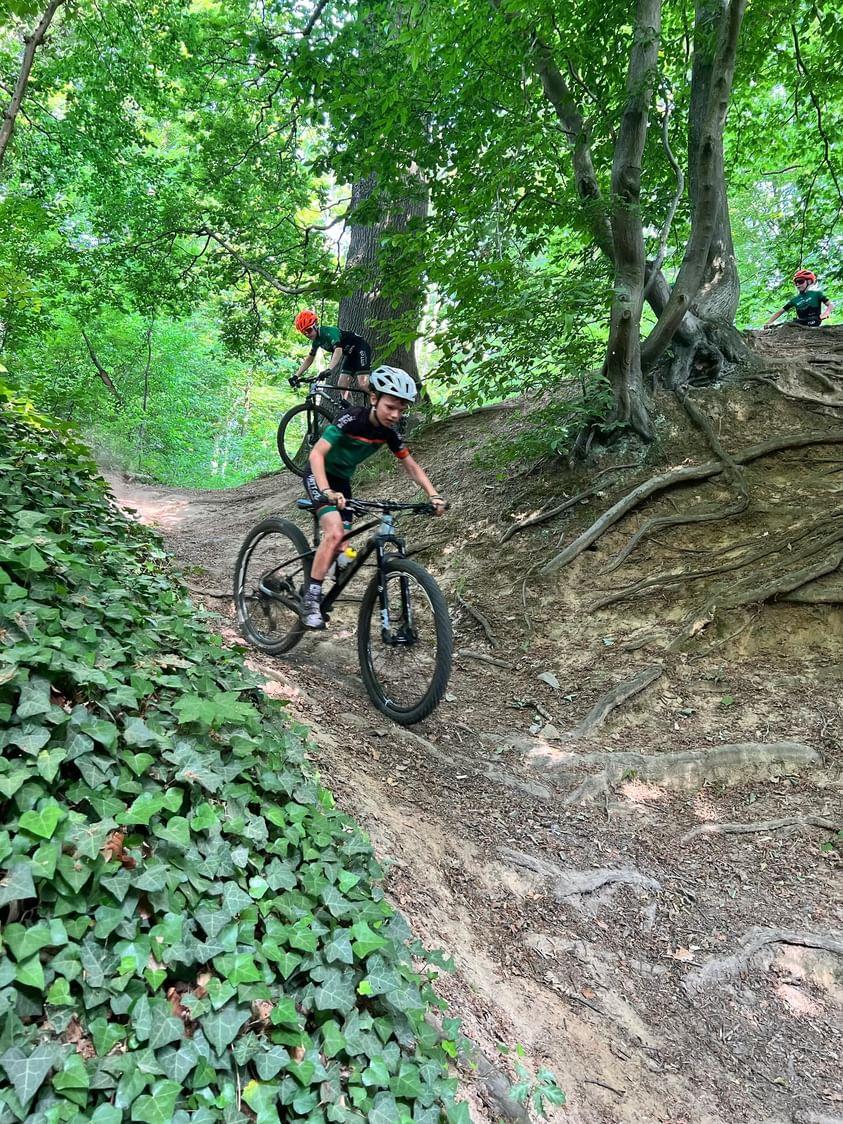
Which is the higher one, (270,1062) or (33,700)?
(33,700)

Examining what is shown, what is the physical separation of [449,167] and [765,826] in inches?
246

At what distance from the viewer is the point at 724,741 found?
4.29m

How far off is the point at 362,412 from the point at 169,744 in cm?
283

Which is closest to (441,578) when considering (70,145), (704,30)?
(704,30)

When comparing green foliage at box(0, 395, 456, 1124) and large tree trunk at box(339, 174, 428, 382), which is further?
large tree trunk at box(339, 174, 428, 382)

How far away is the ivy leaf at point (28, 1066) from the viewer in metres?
1.30

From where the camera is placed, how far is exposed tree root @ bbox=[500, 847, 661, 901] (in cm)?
326

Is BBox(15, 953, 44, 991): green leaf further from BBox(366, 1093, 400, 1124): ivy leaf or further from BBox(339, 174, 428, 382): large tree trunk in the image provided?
BBox(339, 174, 428, 382): large tree trunk

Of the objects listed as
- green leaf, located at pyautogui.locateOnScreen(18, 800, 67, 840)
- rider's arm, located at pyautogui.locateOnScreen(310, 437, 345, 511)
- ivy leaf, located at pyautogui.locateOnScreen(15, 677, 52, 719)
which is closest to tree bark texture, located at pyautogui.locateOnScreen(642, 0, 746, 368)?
rider's arm, located at pyautogui.locateOnScreen(310, 437, 345, 511)

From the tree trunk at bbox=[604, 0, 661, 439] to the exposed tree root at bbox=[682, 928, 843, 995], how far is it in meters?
5.10

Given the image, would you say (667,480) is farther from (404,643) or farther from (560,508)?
(404,643)

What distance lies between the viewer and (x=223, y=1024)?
1.58 meters

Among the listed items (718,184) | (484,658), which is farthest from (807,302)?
(484,658)

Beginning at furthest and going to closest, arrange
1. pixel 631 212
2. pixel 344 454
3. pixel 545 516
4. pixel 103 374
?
pixel 103 374 → pixel 545 516 → pixel 631 212 → pixel 344 454
